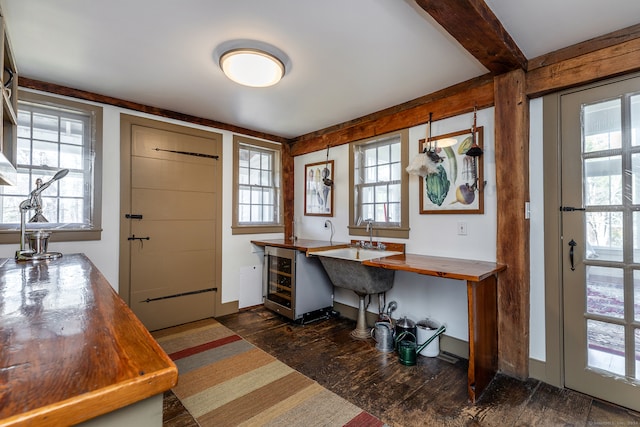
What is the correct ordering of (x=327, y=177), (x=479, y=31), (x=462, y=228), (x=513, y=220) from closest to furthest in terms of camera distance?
(x=479, y=31)
(x=513, y=220)
(x=462, y=228)
(x=327, y=177)

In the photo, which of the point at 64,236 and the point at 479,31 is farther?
the point at 64,236

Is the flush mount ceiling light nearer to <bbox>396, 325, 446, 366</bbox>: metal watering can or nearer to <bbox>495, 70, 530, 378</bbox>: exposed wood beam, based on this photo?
<bbox>495, 70, 530, 378</bbox>: exposed wood beam

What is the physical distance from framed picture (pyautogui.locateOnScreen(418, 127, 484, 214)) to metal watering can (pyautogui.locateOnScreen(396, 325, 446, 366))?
1.11 meters

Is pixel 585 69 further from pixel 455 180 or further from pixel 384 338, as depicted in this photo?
pixel 384 338

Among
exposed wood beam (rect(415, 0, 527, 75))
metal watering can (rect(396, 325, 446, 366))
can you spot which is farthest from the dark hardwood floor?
exposed wood beam (rect(415, 0, 527, 75))

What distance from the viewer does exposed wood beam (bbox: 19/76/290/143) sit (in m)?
2.63

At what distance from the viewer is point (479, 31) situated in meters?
1.75

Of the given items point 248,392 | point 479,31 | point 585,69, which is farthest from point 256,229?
point 585,69

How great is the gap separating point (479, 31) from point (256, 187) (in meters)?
3.16

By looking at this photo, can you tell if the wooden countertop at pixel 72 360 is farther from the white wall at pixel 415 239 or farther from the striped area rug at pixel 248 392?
the white wall at pixel 415 239

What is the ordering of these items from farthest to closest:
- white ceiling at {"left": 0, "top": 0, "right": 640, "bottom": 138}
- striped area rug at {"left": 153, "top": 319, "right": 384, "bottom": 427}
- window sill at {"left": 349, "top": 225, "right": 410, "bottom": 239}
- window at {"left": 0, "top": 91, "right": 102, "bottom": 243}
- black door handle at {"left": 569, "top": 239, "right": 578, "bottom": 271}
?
1. window sill at {"left": 349, "top": 225, "right": 410, "bottom": 239}
2. window at {"left": 0, "top": 91, "right": 102, "bottom": 243}
3. black door handle at {"left": 569, "top": 239, "right": 578, "bottom": 271}
4. striped area rug at {"left": 153, "top": 319, "right": 384, "bottom": 427}
5. white ceiling at {"left": 0, "top": 0, "right": 640, "bottom": 138}

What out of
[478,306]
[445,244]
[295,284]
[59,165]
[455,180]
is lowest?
[295,284]

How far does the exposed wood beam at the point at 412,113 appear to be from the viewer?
254 centimetres

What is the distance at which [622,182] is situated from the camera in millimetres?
1977
